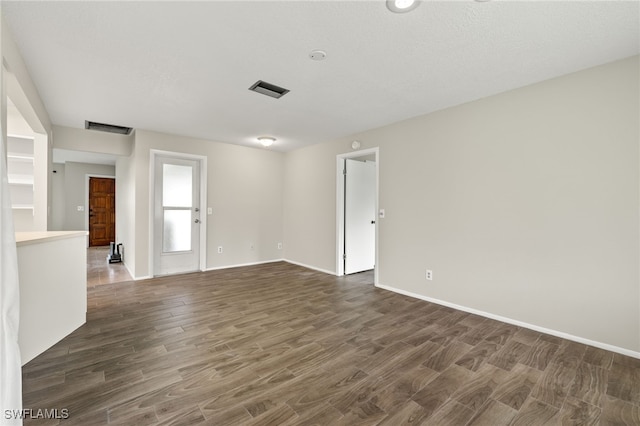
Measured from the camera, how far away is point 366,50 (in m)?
2.27

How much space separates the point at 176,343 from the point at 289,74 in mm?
2676

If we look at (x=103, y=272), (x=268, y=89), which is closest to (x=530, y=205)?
(x=268, y=89)

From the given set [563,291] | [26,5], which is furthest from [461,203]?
[26,5]

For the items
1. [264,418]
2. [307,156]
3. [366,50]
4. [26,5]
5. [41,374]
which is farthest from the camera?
[307,156]

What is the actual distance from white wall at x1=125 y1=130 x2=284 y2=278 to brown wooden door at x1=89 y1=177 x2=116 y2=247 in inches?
186

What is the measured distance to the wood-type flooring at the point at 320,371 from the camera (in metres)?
1.62

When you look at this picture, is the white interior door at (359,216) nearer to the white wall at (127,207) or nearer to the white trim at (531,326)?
the white trim at (531,326)

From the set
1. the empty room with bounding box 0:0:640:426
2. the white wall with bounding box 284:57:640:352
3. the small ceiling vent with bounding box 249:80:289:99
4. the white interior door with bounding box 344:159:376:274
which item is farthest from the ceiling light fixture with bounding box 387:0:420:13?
the white interior door with bounding box 344:159:376:274

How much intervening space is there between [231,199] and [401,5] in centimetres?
455

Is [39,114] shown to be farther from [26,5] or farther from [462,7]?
[462,7]

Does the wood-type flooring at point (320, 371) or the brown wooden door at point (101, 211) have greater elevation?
the brown wooden door at point (101, 211)

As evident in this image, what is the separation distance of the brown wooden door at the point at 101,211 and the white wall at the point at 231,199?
4.72 metres

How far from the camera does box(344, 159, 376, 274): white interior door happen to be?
5.04 meters

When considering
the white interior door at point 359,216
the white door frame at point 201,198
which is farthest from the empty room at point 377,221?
the white interior door at point 359,216
